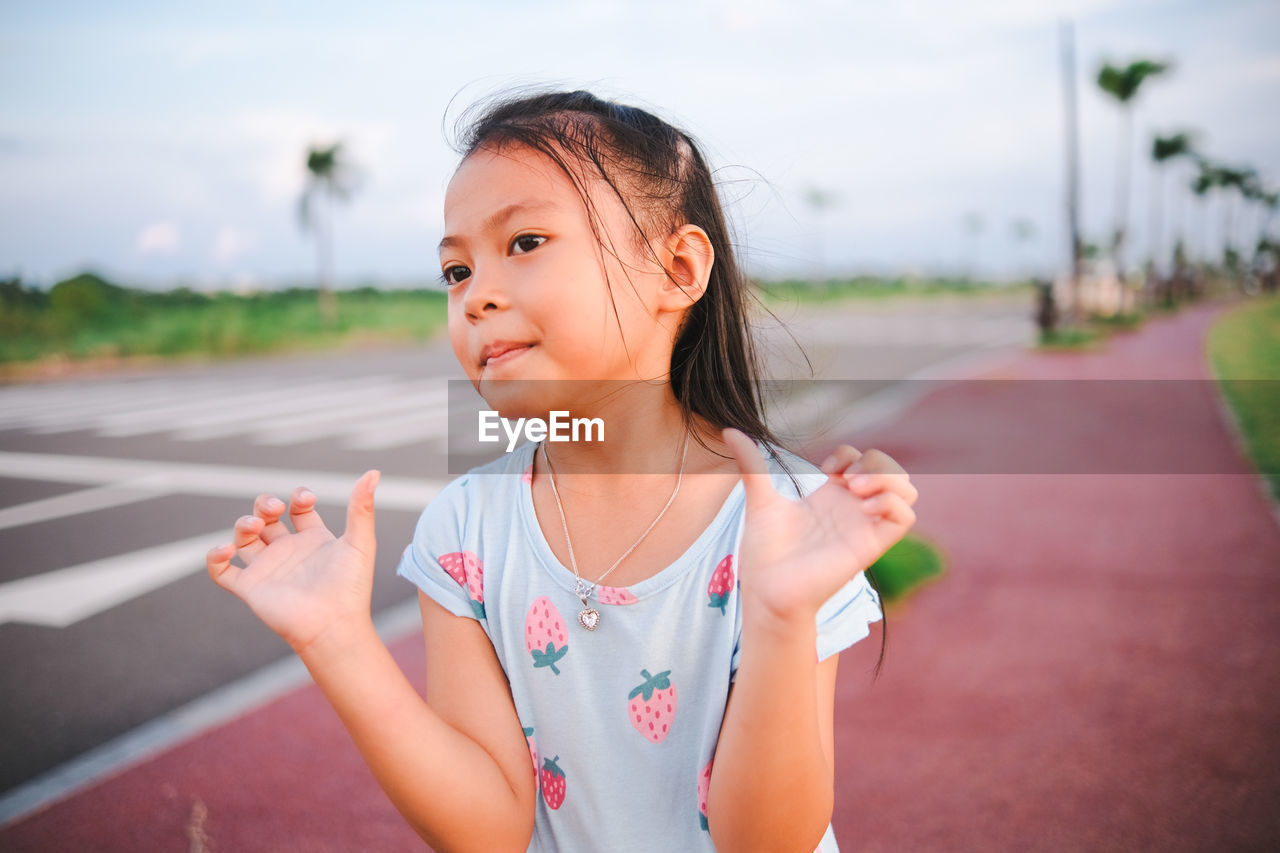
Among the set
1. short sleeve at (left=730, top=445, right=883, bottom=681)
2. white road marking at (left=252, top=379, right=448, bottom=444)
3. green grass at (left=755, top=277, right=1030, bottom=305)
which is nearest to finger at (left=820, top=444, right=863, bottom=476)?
short sleeve at (left=730, top=445, right=883, bottom=681)

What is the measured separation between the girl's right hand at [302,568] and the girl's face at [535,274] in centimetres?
23

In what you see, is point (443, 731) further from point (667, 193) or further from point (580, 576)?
point (667, 193)

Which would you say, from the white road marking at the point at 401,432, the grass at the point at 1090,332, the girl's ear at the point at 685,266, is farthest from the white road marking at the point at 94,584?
the grass at the point at 1090,332

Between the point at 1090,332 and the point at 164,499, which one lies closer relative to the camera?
the point at 164,499

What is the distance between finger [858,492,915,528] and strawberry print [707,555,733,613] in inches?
11.4

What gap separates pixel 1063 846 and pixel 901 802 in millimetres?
445

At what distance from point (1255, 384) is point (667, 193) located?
12218 mm

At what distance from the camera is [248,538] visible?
116 centimetres

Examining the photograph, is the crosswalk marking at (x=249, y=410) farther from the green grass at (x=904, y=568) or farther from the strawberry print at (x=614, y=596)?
the strawberry print at (x=614, y=596)

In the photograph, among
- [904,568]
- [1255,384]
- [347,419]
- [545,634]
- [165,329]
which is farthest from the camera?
[165,329]

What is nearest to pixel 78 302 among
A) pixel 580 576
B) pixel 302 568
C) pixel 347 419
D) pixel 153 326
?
pixel 153 326

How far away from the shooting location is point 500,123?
1.31 meters

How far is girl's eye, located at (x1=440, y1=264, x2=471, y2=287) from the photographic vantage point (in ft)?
4.09

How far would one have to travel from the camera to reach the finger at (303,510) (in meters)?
1.13
